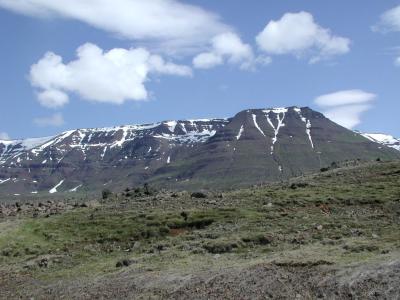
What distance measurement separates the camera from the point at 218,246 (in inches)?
1500

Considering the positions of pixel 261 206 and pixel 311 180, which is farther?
pixel 311 180

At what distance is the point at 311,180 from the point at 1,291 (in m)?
46.8

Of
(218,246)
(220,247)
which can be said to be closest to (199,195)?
(218,246)

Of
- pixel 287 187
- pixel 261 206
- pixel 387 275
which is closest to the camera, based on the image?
pixel 387 275

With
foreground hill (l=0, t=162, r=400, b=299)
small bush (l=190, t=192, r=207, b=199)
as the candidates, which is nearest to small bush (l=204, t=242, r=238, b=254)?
foreground hill (l=0, t=162, r=400, b=299)

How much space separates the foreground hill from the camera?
26.7m

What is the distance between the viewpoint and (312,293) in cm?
2453

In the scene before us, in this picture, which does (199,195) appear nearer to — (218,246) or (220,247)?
(218,246)

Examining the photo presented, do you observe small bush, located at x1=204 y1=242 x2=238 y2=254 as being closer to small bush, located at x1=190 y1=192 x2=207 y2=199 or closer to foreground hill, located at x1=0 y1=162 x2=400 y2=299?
foreground hill, located at x1=0 y1=162 x2=400 y2=299

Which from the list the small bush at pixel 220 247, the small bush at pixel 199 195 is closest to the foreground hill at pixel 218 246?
the small bush at pixel 220 247

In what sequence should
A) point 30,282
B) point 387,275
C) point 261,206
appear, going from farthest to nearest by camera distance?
point 261,206
point 30,282
point 387,275

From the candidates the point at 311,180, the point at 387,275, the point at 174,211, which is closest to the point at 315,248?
the point at 387,275

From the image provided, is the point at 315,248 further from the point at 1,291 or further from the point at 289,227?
the point at 1,291

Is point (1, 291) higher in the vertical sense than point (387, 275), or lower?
lower
